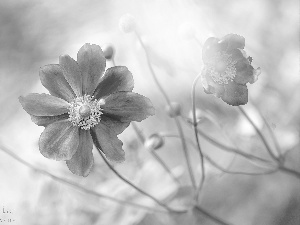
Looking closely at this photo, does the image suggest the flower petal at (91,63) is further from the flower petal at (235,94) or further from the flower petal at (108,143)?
the flower petal at (235,94)

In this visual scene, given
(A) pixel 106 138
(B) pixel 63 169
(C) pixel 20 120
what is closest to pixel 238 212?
(B) pixel 63 169

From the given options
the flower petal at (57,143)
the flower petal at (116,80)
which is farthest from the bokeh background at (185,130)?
the flower petal at (57,143)

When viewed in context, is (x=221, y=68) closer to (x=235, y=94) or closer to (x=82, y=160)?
(x=235, y=94)

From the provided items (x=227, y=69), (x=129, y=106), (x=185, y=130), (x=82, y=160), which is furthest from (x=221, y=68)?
(x=185, y=130)

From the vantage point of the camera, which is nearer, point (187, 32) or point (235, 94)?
point (235, 94)

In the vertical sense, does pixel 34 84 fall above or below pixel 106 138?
above

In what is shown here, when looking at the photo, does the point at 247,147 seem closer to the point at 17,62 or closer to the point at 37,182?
the point at 37,182

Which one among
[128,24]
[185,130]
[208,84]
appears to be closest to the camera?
[208,84]
